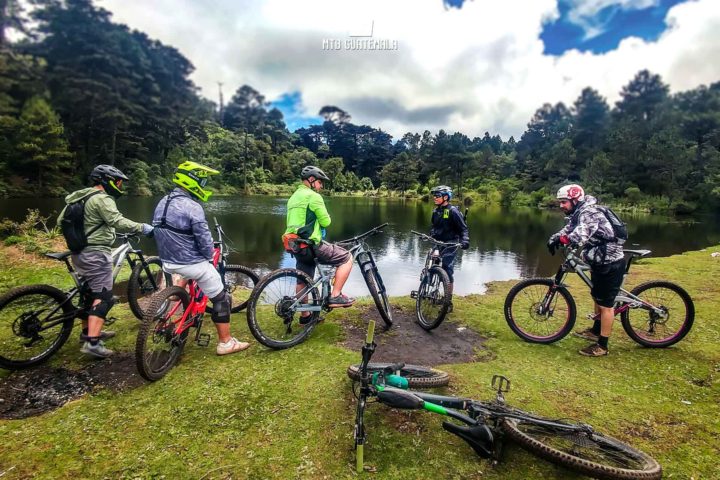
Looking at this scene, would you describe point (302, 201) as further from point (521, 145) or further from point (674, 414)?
point (521, 145)

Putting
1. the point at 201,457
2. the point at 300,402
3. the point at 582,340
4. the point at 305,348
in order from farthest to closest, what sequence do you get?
1. the point at 582,340
2. the point at 305,348
3. the point at 300,402
4. the point at 201,457

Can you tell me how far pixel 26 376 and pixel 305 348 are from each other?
319 cm

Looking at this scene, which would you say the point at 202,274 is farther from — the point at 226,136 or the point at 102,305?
the point at 226,136

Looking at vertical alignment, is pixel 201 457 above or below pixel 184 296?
Answer: below

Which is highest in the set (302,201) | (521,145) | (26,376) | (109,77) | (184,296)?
Answer: (521,145)

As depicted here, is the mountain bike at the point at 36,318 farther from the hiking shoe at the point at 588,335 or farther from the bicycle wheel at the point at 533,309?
the hiking shoe at the point at 588,335


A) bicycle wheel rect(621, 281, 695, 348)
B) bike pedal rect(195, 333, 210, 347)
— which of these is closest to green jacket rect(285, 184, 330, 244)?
bike pedal rect(195, 333, 210, 347)

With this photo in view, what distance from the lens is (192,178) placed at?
430 cm

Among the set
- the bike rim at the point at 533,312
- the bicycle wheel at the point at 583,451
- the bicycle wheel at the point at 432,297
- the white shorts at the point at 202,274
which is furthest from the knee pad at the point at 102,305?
the bike rim at the point at 533,312

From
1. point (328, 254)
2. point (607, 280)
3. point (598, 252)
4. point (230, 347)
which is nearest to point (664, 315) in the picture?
point (607, 280)

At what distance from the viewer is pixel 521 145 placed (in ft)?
299

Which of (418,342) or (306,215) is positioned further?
(418,342)

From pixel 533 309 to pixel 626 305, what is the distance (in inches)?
49.8

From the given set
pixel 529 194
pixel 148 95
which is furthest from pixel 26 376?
pixel 529 194
